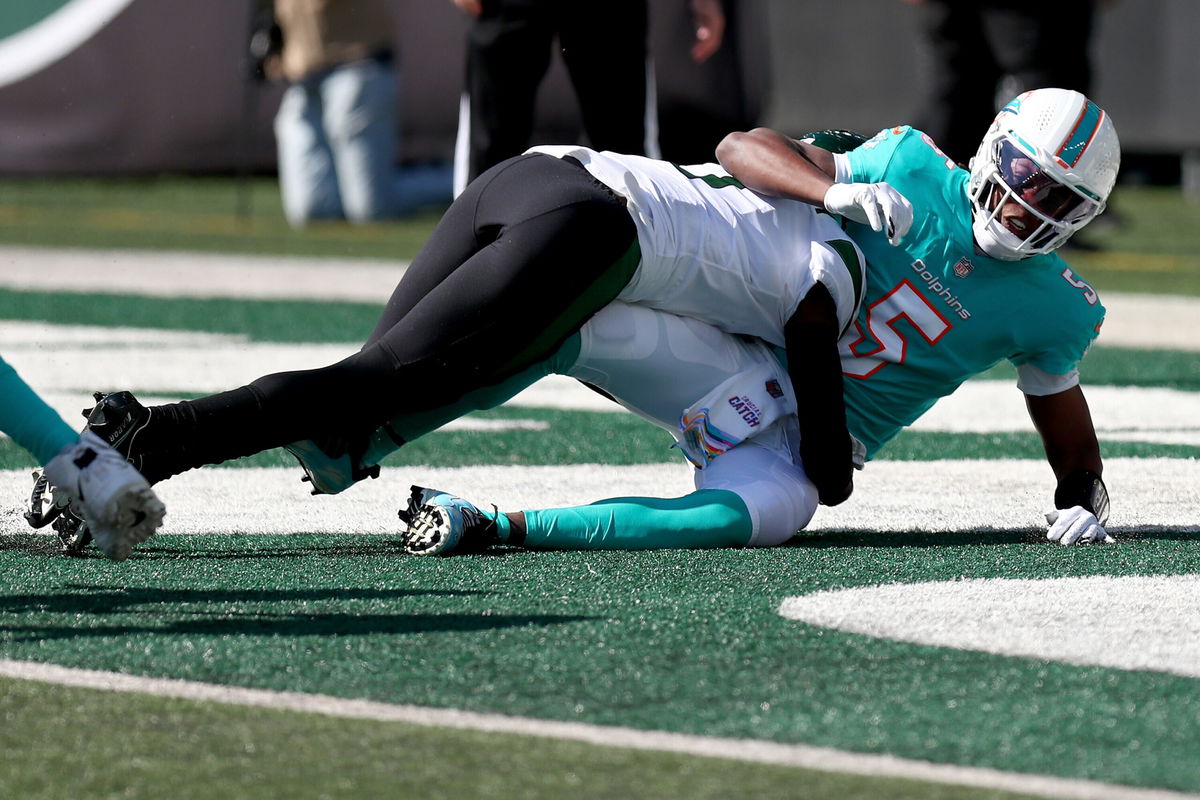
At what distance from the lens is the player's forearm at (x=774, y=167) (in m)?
3.86

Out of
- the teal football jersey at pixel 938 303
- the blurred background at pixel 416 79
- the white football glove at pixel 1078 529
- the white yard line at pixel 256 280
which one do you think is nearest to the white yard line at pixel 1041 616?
the white football glove at pixel 1078 529

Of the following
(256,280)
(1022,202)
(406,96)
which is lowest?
(256,280)

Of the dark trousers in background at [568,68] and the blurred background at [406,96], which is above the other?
the dark trousers in background at [568,68]

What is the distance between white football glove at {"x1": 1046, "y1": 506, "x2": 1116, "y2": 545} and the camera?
3.90 metres

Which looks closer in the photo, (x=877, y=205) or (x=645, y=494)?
(x=877, y=205)

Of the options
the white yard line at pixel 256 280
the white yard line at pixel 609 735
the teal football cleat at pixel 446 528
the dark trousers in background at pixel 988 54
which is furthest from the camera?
the dark trousers in background at pixel 988 54

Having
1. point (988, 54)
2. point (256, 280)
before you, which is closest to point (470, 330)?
point (256, 280)

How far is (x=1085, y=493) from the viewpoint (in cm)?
395

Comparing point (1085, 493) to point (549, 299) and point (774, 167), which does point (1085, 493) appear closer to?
point (774, 167)

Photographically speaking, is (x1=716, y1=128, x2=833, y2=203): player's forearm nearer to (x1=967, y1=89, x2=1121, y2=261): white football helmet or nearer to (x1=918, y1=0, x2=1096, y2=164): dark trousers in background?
(x1=967, y1=89, x2=1121, y2=261): white football helmet

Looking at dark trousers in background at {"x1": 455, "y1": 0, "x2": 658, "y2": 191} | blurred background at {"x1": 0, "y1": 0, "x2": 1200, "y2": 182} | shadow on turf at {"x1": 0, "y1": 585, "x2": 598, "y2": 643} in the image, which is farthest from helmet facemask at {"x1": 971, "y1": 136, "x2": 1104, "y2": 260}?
blurred background at {"x1": 0, "y1": 0, "x2": 1200, "y2": 182}

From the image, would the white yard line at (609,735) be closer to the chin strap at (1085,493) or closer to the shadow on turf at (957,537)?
the shadow on turf at (957,537)

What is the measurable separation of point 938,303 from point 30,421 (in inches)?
65.7

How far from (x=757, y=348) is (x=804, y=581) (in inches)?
27.5
